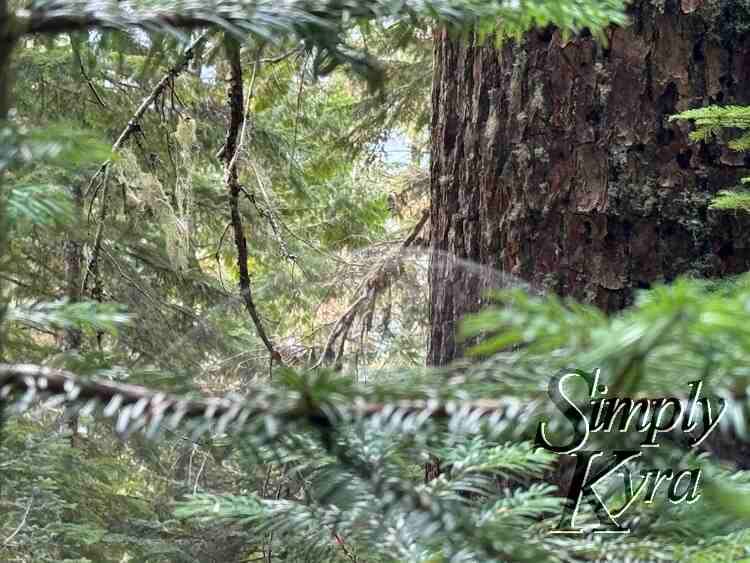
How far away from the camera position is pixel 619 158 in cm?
155

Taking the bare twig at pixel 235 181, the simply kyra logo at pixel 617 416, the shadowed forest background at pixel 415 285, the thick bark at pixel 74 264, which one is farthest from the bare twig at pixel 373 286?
the simply kyra logo at pixel 617 416

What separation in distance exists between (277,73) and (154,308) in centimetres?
123

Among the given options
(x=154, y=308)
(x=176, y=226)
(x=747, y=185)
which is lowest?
(x=154, y=308)

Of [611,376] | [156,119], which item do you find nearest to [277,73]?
[156,119]

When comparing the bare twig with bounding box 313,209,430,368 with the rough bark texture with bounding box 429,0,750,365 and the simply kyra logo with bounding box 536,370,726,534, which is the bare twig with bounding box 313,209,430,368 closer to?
the rough bark texture with bounding box 429,0,750,365

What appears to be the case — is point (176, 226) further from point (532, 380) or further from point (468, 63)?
point (532, 380)

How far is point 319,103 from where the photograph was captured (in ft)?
16.9

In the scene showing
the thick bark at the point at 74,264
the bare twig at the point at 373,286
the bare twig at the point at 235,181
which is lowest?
the thick bark at the point at 74,264

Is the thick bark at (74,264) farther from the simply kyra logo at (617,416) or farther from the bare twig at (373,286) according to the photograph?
the simply kyra logo at (617,416)

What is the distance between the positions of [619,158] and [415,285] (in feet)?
5.22

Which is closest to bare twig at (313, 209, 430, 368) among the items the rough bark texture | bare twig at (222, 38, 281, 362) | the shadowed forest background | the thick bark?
the shadowed forest background

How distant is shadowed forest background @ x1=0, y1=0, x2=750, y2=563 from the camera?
443mm

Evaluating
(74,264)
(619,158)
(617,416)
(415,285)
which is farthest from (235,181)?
(74,264)

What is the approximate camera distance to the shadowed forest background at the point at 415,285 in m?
0.44
